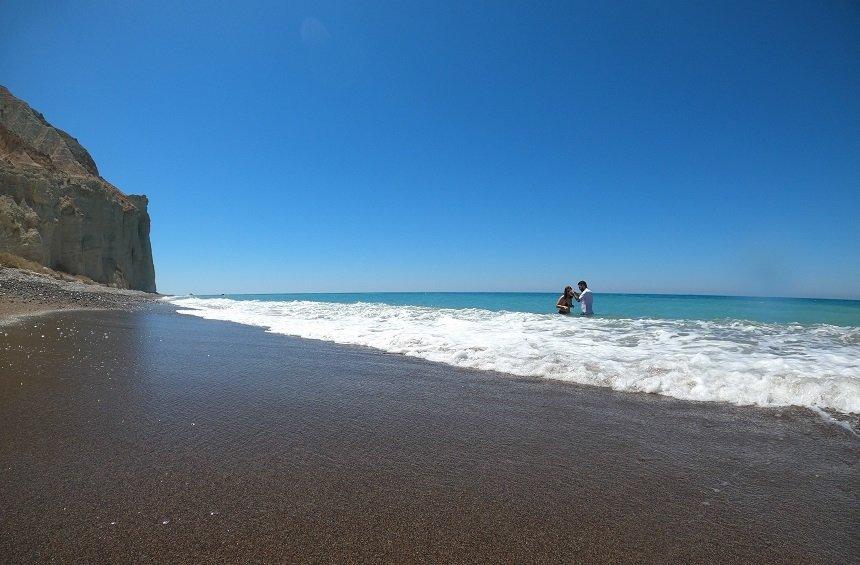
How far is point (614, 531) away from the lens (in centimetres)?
180

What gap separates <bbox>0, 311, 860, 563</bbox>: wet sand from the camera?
1674 millimetres

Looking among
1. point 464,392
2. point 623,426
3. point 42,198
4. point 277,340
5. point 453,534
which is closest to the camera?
point 453,534

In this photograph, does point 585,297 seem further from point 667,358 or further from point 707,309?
point 707,309

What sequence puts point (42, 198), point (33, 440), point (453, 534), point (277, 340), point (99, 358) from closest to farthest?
point (453, 534), point (33, 440), point (99, 358), point (277, 340), point (42, 198)

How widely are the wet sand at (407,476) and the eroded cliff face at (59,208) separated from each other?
31.8 m

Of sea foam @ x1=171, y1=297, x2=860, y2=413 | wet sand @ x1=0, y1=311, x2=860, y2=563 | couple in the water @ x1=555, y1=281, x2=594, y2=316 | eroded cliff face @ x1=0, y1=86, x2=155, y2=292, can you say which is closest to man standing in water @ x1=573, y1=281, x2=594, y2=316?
couple in the water @ x1=555, y1=281, x2=594, y2=316

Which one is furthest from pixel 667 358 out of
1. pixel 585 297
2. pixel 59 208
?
pixel 59 208

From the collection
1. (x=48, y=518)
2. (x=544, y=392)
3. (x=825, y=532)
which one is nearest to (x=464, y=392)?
(x=544, y=392)

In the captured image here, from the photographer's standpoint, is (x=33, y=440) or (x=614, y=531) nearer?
(x=614, y=531)

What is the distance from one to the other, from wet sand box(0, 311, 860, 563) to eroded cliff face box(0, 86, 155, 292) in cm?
3177

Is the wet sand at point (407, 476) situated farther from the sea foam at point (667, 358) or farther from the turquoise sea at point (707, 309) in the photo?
the turquoise sea at point (707, 309)

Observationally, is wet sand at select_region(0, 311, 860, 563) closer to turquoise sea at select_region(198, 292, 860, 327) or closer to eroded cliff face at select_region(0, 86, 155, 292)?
turquoise sea at select_region(198, 292, 860, 327)

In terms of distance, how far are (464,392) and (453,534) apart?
258 cm

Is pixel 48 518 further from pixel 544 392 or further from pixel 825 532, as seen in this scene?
pixel 544 392
